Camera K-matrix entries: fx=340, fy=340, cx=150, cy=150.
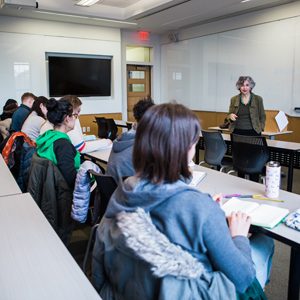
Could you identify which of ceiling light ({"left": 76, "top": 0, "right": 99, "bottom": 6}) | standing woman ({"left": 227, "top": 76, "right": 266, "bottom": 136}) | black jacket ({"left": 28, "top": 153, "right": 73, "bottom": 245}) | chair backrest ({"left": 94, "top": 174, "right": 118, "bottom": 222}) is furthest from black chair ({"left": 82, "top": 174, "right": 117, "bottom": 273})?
ceiling light ({"left": 76, "top": 0, "right": 99, "bottom": 6})

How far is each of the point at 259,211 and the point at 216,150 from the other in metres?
2.42

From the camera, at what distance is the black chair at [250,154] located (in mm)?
3365

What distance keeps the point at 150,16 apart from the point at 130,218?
6.77 meters

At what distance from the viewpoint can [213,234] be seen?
0.98 m

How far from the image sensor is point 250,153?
3.44 meters

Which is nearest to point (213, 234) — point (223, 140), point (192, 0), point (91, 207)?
point (91, 207)

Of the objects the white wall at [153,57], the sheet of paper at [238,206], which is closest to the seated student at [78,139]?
the sheet of paper at [238,206]

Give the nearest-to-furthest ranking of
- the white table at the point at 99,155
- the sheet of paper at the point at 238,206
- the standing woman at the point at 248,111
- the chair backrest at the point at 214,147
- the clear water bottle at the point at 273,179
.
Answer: the sheet of paper at the point at 238,206, the clear water bottle at the point at 273,179, the white table at the point at 99,155, the chair backrest at the point at 214,147, the standing woman at the point at 248,111

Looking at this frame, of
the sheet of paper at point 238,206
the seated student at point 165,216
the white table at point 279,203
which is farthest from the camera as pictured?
the sheet of paper at point 238,206

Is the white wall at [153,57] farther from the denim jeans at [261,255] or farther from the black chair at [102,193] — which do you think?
the denim jeans at [261,255]

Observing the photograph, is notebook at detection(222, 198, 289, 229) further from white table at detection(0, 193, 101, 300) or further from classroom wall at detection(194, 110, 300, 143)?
classroom wall at detection(194, 110, 300, 143)

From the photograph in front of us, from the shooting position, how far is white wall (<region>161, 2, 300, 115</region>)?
6.04m

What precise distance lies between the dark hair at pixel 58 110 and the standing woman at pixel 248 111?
254 centimetres

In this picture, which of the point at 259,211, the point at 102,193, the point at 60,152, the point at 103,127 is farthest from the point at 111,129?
the point at 259,211
